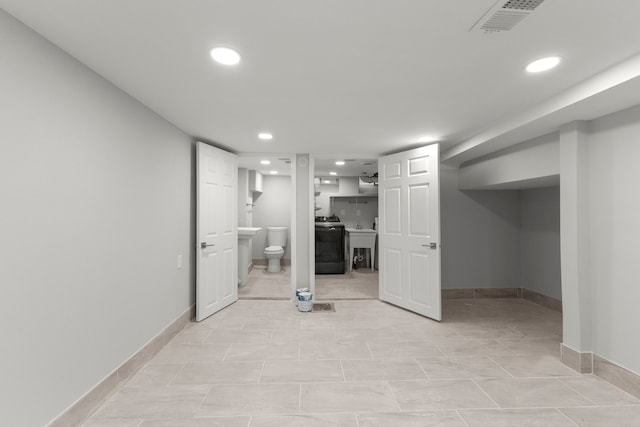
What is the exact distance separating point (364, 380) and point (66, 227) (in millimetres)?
2165

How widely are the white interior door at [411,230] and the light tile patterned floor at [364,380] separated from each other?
0.45 meters

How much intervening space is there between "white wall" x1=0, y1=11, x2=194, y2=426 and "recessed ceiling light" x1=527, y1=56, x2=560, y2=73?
2662 millimetres

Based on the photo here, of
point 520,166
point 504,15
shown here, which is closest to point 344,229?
point 520,166

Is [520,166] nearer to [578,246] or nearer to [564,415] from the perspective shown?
[578,246]

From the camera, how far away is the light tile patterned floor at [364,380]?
181 cm

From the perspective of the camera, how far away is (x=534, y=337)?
3.01 meters

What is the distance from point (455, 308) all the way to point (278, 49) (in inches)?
150

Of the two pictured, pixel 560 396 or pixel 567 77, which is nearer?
pixel 567 77

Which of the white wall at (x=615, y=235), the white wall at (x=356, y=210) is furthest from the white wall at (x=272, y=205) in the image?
the white wall at (x=615, y=235)

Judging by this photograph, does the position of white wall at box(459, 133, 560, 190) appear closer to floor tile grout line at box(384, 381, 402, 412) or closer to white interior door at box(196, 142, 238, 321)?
floor tile grout line at box(384, 381, 402, 412)

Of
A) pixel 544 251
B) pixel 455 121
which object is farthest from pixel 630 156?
pixel 544 251

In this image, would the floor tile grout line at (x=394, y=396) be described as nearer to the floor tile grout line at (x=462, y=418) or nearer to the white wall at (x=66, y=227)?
the floor tile grout line at (x=462, y=418)

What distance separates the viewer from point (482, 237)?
14.6 feet

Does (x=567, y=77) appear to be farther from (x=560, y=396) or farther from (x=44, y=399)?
(x=44, y=399)
